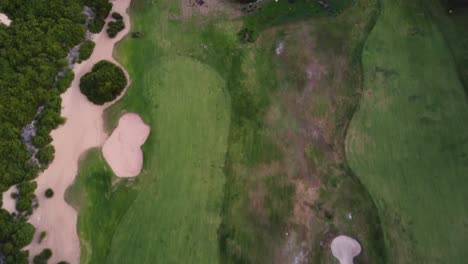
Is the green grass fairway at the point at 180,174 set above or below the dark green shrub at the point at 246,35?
below

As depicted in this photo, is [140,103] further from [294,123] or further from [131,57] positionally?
[294,123]

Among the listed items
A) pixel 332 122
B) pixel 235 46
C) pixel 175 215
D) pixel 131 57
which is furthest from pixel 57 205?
pixel 332 122

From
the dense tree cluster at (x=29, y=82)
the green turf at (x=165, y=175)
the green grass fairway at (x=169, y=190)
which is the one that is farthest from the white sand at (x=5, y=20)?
the green grass fairway at (x=169, y=190)

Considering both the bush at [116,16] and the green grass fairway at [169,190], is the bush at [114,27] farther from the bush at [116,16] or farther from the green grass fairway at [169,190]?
the green grass fairway at [169,190]

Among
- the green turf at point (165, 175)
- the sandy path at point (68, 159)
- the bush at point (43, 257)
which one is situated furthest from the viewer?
the sandy path at point (68, 159)

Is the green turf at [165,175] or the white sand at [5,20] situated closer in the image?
the green turf at [165,175]

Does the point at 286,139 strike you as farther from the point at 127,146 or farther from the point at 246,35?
the point at 127,146

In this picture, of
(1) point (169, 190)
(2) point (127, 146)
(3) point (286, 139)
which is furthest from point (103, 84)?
(3) point (286, 139)
